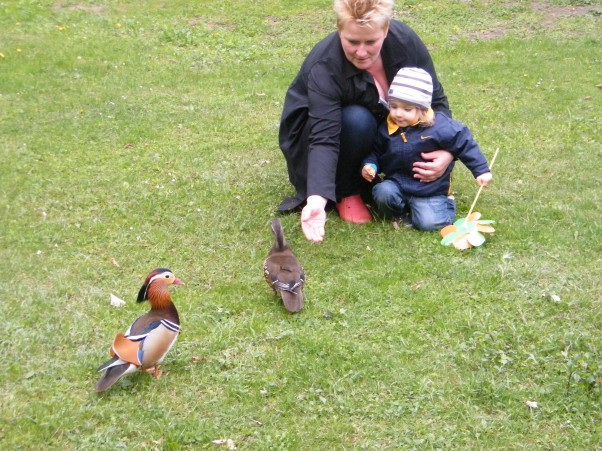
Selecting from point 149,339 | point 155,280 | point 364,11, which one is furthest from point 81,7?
point 149,339

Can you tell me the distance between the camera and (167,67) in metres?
10.2

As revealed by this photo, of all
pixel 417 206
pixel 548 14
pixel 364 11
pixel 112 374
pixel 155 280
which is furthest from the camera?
pixel 548 14

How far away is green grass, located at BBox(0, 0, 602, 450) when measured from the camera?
12.1 ft

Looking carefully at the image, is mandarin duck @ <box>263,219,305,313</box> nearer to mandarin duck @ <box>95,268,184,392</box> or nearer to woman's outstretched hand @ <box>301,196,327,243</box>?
woman's outstretched hand @ <box>301,196,327,243</box>

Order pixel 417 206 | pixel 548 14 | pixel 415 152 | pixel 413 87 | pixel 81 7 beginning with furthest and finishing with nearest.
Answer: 1. pixel 81 7
2. pixel 548 14
3. pixel 417 206
4. pixel 415 152
5. pixel 413 87

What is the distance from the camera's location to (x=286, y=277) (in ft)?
15.0

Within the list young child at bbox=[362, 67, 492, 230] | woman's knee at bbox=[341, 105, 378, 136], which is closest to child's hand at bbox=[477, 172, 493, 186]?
young child at bbox=[362, 67, 492, 230]

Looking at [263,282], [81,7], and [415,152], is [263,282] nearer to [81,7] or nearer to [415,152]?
[415,152]

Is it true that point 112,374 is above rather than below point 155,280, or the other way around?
below

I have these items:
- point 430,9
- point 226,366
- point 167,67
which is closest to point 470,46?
point 430,9

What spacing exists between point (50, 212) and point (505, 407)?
3896 mm

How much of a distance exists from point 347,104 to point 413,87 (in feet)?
1.74

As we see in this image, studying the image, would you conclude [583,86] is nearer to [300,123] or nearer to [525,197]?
[525,197]

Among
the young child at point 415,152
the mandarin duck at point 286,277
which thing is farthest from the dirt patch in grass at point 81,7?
the mandarin duck at point 286,277
